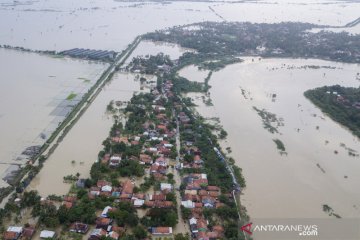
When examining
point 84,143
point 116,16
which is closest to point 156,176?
point 84,143

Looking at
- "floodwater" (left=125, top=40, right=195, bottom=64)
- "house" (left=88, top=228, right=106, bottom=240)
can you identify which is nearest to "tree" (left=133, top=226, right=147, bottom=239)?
"house" (left=88, top=228, right=106, bottom=240)

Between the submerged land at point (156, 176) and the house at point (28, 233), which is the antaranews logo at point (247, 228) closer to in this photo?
the submerged land at point (156, 176)

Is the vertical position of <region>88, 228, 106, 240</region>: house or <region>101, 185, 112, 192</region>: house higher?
<region>101, 185, 112, 192</region>: house

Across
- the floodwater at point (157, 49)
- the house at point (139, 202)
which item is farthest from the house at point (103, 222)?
the floodwater at point (157, 49)

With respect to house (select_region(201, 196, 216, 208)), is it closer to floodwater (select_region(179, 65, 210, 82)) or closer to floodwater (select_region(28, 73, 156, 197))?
floodwater (select_region(28, 73, 156, 197))

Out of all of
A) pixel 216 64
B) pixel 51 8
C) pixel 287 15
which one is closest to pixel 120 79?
pixel 216 64

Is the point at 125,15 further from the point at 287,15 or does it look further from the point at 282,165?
the point at 282,165
